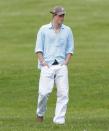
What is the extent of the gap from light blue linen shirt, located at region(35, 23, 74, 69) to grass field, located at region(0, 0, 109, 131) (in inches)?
49.5

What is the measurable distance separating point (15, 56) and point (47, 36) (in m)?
15.7

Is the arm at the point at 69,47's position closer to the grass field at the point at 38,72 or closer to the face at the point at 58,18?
the face at the point at 58,18

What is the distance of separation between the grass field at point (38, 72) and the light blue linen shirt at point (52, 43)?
1.26 metres

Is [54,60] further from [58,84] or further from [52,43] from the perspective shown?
[58,84]

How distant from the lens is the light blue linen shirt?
45.8ft

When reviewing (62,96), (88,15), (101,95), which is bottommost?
(88,15)

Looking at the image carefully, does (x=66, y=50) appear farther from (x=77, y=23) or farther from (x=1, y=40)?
(x=77, y=23)

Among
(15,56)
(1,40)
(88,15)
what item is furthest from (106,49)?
(88,15)

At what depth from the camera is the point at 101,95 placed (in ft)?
73.2

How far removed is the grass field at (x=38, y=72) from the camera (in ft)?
50.2

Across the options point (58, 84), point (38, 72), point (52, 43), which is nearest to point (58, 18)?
point (52, 43)

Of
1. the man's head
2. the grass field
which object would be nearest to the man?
the man's head

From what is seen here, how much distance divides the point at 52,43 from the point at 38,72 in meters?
11.5

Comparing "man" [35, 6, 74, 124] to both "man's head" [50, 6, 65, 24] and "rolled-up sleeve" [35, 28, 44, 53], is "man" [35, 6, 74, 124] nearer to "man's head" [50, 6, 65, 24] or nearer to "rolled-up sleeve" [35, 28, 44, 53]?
"rolled-up sleeve" [35, 28, 44, 53]
